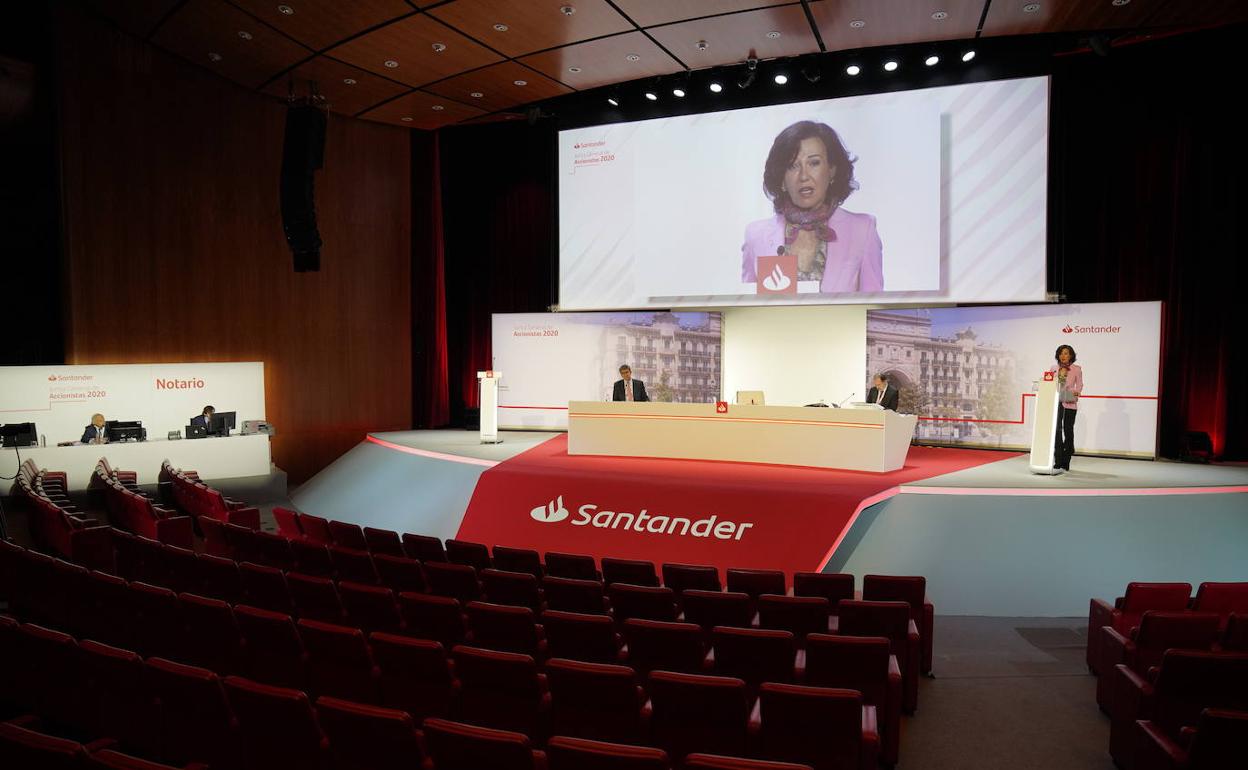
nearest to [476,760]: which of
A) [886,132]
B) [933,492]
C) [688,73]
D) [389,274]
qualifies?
[933,492]

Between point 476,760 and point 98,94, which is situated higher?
point 98,94

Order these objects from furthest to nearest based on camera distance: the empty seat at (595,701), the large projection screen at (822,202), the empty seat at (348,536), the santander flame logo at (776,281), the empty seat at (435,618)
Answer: the santander flame logo at (776,281) → the large projection screen at (822,202) → the empty seat at (348,536) → the empty seat at (435,618) → the empty seat at (595,701)

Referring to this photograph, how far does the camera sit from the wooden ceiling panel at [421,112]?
12.0 m

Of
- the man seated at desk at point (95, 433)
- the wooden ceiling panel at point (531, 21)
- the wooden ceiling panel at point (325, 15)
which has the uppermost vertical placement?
the wooden ceiling panel at point (531, 21)

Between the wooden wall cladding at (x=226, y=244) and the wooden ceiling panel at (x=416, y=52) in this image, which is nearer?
the wooden ceiling panel at (x=416, y=52)

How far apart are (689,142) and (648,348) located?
128 inches

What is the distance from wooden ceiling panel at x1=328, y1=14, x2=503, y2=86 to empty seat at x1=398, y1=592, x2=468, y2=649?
729 centimetres

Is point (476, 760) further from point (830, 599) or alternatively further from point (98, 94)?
point (98, 94)

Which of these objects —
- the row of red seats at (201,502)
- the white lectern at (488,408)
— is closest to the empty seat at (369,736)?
the row of red seats at (201,502)

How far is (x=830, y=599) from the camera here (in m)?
4.98

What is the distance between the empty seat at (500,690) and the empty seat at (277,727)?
0.70 meters

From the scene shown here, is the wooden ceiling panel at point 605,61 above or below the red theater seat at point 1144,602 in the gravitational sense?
above

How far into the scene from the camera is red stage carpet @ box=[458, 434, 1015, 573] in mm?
6980

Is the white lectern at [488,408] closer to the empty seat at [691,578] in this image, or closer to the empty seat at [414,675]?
the empty seat at [691,578]
